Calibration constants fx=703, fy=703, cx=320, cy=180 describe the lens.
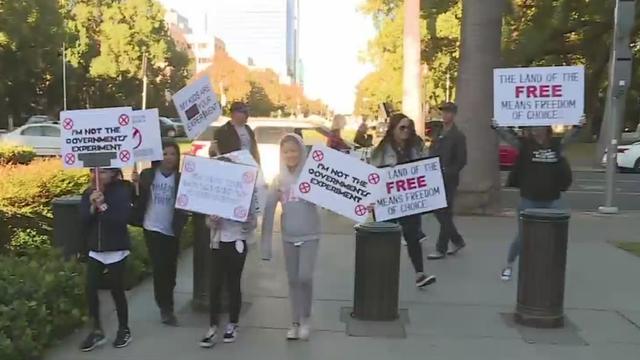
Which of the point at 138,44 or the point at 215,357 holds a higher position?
the point at 138,44

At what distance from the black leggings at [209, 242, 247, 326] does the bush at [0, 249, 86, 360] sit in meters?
1.12

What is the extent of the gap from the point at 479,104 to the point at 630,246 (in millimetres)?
4162

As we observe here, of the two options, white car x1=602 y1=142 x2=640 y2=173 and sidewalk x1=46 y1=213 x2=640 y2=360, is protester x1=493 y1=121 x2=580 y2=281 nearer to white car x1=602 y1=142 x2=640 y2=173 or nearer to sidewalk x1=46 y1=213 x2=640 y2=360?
sidewalk x1=46 y1=213 x2=640 y2=360

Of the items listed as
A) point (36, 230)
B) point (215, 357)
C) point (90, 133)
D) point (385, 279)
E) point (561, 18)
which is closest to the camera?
point (215, 357)

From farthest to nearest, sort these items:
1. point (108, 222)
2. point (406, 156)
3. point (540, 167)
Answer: point (406, 156) < point (540, 167) < point (108, 222)

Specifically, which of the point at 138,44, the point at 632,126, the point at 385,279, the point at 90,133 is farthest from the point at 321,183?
the point at 632,126

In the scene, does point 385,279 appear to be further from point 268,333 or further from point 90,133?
point 90,133

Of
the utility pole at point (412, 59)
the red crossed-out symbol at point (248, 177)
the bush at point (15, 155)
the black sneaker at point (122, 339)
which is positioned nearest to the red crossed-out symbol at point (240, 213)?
the red crossed-out symbol at point (248, 177)

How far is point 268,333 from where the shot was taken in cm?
582

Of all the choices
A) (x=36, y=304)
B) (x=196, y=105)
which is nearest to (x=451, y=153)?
(x=196, y=105)

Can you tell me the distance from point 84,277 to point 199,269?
0.99 m

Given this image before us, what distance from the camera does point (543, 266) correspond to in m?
6.05

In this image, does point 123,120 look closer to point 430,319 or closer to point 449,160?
point 430,319

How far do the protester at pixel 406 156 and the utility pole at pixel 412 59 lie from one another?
11625 mm
